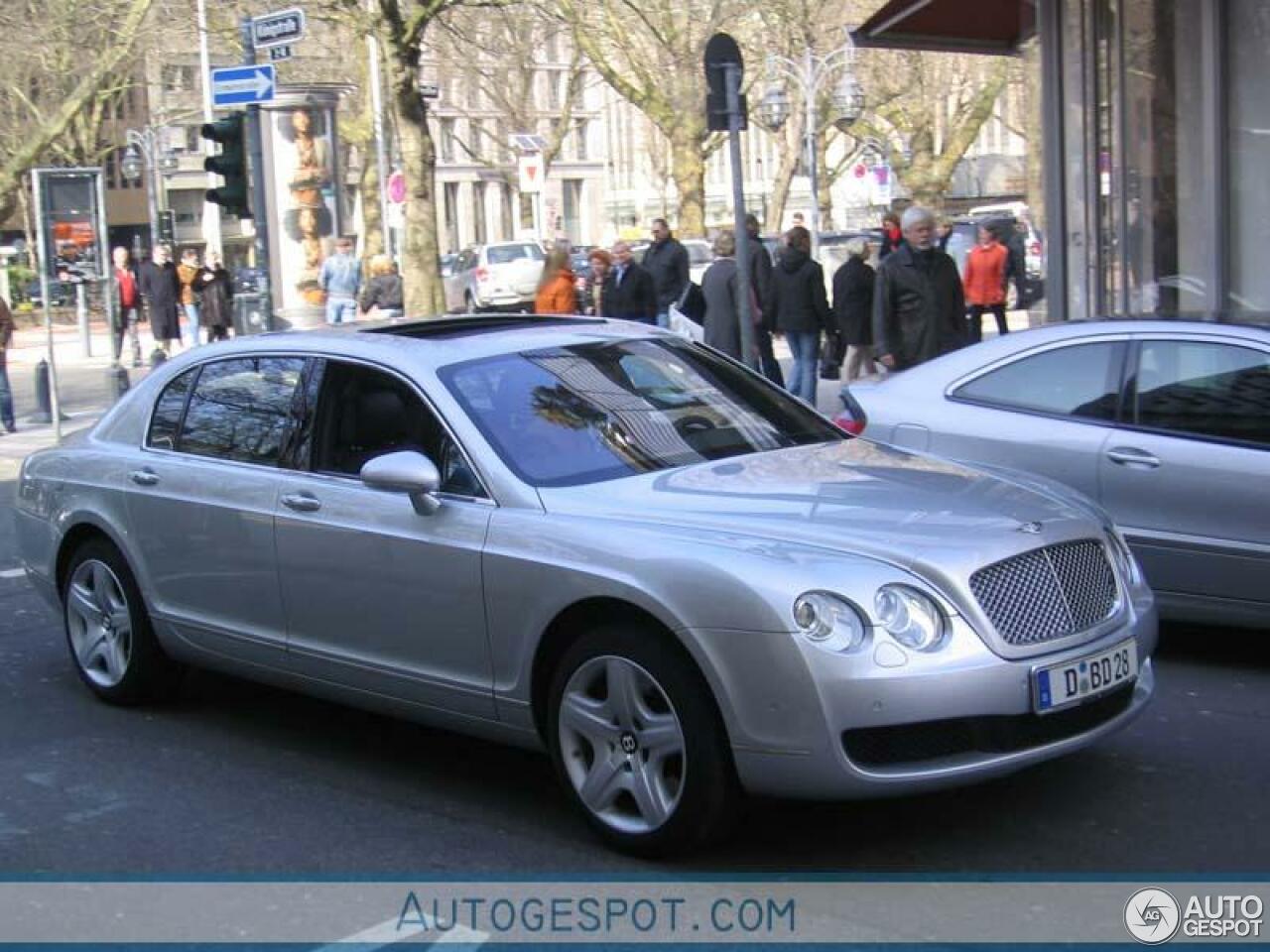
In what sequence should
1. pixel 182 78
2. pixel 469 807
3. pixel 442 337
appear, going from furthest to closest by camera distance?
pixel 182 78 < pixel 442 337 < pixel 469 807

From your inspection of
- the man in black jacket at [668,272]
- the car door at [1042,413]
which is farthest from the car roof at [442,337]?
the man in black jacket at [668,272]

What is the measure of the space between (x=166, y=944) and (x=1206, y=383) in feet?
15.7

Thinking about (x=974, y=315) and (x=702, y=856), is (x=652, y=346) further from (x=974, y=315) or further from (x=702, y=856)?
(x=974, y=315)

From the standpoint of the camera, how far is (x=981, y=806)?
5527mm

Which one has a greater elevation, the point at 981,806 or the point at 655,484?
the point at 655,484

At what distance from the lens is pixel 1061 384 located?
780cm

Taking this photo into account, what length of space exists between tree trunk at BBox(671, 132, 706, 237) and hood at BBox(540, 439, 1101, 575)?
34.2 meters

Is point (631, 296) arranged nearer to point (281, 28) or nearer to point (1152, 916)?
point (281, 28)

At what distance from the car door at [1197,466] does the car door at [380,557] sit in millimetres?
3089

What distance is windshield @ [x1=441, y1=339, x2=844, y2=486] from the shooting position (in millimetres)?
5793

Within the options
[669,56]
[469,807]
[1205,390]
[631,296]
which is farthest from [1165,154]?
[669,56]

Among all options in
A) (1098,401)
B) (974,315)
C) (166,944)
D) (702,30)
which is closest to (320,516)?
(166,944)

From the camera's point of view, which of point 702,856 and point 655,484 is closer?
point 702,856

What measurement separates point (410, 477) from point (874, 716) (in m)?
1.76
